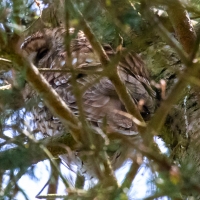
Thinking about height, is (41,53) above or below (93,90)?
above

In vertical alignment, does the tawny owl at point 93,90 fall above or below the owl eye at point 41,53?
below

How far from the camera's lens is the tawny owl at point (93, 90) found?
2432mm

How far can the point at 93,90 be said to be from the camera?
2688mm

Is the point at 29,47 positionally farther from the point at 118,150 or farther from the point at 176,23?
the point at 118,150

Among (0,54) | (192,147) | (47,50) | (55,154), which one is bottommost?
(192,147)

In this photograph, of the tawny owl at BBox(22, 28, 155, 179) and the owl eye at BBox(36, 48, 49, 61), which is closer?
the tawny owl at BBox(22, 28, 155, 179)

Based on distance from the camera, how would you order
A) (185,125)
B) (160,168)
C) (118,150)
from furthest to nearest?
(185,125)
(118,150)
(160,168)

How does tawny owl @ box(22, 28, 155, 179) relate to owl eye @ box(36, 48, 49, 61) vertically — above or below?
below

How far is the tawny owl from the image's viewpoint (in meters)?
2.43

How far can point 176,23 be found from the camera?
2.29 metres

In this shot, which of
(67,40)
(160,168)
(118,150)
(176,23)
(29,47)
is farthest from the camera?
(29,47)

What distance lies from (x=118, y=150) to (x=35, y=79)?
45 centimetres

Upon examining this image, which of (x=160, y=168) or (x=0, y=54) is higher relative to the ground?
(x=0, y=54)

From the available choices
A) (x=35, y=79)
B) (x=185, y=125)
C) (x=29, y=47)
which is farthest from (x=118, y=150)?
(x=29, y=47)
